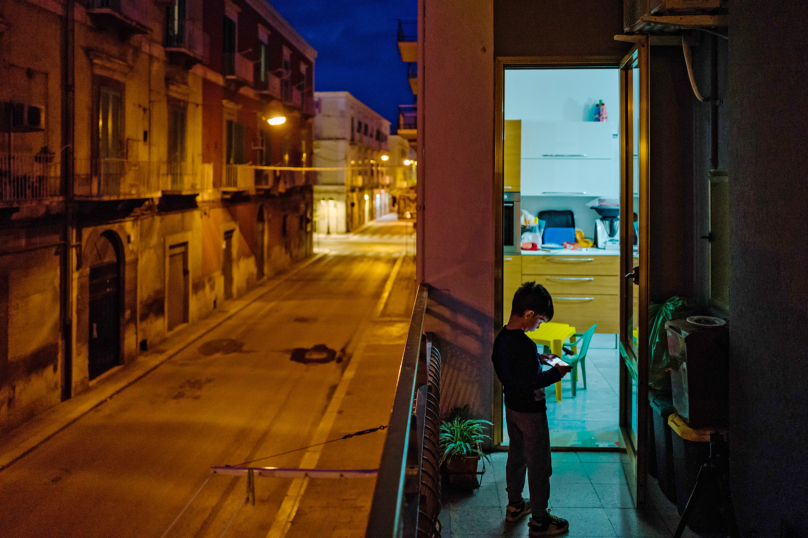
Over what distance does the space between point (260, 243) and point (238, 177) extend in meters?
3.93

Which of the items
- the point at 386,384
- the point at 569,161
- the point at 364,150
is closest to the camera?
the point at 569,161

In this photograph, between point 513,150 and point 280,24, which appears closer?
point 513,150

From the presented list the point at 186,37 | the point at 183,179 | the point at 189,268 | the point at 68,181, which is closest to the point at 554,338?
the point at 68,181

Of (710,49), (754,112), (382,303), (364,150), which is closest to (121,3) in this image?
(382,303)

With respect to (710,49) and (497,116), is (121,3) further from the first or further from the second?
(710,49)

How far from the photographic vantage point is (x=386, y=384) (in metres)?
11.3

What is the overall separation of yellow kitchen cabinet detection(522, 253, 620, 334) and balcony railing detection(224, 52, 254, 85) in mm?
14740

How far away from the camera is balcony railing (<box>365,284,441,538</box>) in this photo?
150cm

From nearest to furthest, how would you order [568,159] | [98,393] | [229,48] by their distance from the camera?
1. [568,159]
2. [98,393]
3. [229,48]

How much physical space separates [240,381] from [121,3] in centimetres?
753

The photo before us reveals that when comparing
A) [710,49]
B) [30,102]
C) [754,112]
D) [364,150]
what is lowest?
[754,112]

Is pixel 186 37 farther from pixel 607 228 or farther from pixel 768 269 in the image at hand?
pixel 768 269

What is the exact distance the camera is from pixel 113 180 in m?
12.5

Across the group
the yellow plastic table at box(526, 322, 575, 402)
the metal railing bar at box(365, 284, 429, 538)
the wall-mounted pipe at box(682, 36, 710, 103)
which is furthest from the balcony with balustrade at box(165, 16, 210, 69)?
the metal railing bar at box(365, 284, 429, 538)
